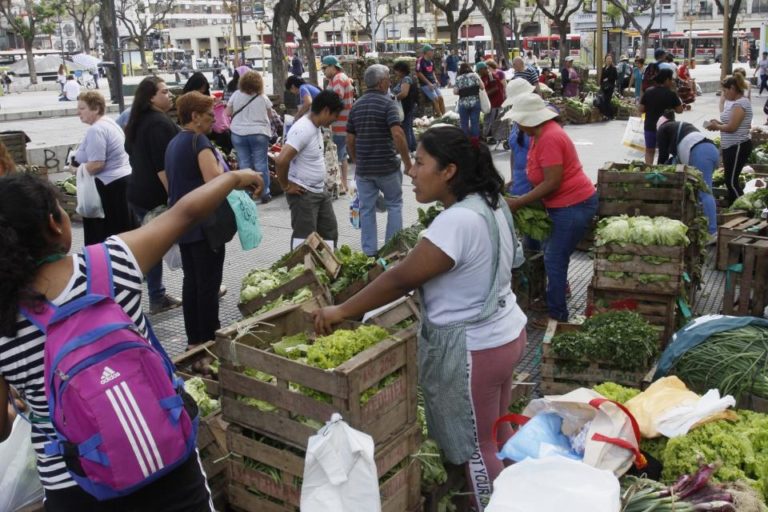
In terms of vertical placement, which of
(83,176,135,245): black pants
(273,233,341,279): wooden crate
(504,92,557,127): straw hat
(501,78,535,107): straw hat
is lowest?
(273,233,341,279): wooden crate

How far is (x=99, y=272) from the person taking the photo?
2.36 meters

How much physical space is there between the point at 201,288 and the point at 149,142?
4.55 feet

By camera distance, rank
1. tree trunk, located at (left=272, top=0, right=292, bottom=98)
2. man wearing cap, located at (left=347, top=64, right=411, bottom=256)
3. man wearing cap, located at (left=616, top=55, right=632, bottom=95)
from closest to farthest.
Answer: man wearing cap, located at (left=347, top=64, right=411, bottom=256)
tree trunk, located at (left=272, top=0, right=292, bottom=98)
man wearing cap, located at (left=616, top=55, right=632, bottom=95)

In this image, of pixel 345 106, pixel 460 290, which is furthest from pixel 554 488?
pixel 345 106

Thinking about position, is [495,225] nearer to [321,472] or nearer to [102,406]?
[321,472]

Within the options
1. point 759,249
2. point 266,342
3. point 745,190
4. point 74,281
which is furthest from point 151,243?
point 745,190

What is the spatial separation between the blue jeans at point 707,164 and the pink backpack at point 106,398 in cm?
721

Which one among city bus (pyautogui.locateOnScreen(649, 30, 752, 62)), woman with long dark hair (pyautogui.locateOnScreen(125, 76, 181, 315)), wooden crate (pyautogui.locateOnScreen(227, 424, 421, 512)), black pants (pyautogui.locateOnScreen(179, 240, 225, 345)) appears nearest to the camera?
wooden crate (pyautogui.locateOnScreen(227, 424, 421, 512))

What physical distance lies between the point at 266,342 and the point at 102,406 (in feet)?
5.00

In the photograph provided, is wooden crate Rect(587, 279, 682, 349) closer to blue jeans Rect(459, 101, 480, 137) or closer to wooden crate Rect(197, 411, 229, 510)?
wooden crate Rect(197, 411, 229, 510)

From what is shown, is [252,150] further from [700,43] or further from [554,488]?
[700,43]

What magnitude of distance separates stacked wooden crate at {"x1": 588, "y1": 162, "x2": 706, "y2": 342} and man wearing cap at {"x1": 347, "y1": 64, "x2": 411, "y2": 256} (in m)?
1.94

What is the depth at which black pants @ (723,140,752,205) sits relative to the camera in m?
9.29

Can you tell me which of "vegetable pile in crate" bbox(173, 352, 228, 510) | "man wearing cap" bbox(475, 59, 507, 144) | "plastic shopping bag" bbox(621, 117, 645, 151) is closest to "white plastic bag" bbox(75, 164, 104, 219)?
"vegetable pile in crate" bbox(173, 352, 228, 510)
